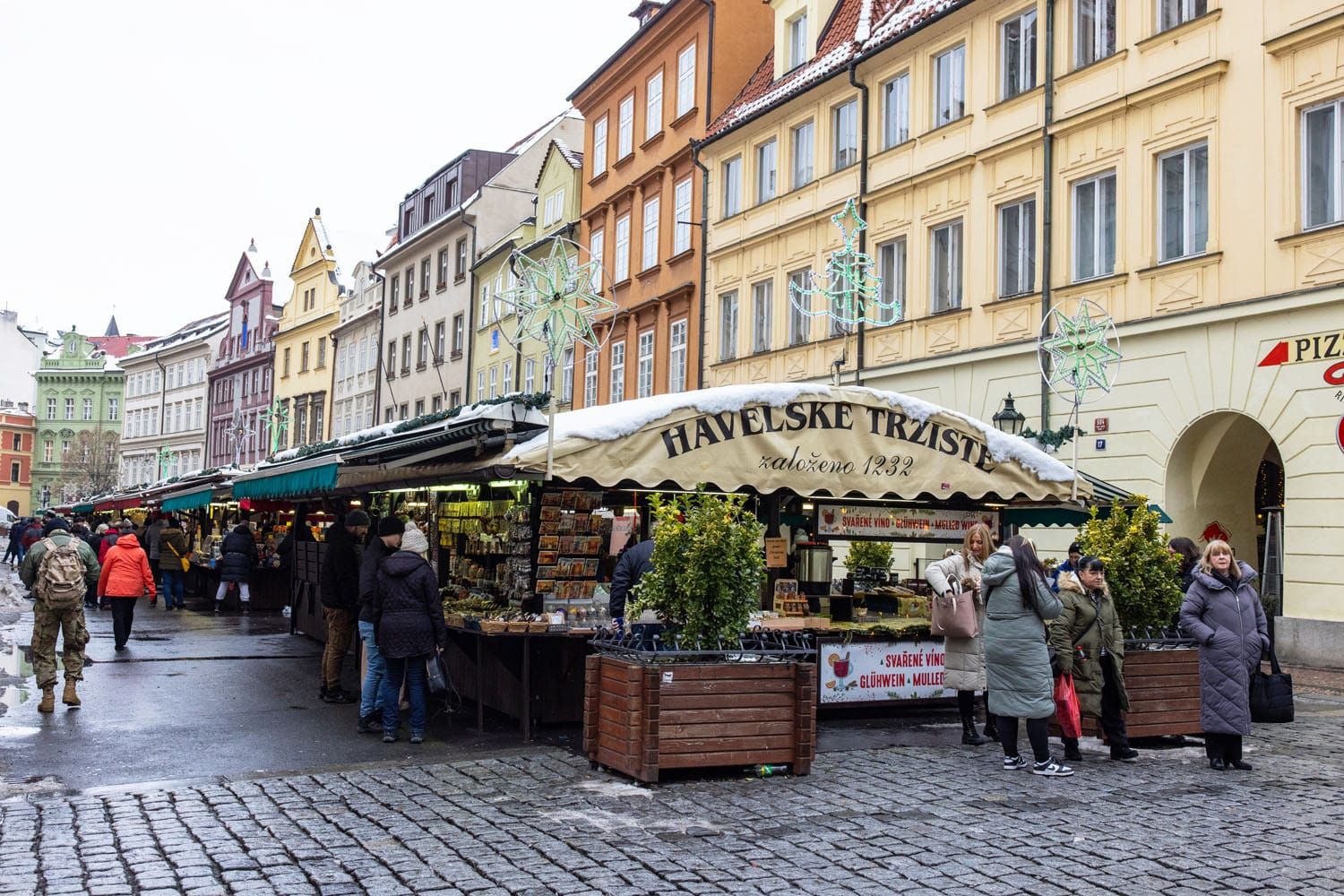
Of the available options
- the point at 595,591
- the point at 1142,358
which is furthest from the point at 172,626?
the point at 1142,358

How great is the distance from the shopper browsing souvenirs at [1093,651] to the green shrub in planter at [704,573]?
2463 mm

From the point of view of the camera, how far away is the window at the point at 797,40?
94.8 feet

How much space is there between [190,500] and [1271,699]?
21362 millimetres

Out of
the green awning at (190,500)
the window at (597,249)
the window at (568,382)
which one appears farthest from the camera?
the window at (568,382)

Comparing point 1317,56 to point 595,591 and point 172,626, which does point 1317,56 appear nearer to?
point 595,591

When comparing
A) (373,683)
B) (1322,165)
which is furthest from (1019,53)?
(373,683)

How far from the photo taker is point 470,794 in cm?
799

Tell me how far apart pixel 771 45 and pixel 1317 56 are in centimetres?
1728

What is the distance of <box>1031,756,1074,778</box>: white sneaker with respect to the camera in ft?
29.1

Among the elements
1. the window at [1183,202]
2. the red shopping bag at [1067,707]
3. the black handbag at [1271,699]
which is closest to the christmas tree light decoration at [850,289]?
the window at [1183,202]

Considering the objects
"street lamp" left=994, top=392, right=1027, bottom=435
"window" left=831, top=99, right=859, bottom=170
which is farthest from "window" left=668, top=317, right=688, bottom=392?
"street lamp" left=994, top=392, right=1027, bottom=435

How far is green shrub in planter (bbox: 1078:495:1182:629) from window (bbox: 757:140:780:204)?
1872 centimetres

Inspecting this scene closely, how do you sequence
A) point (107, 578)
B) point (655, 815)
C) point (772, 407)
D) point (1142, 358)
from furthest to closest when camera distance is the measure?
point (1142, 358)
point (107, 578)
point (772, 407)
point (655, 815)

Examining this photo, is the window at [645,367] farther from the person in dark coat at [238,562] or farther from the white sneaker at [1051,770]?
the white sneaker at [1051,770]
